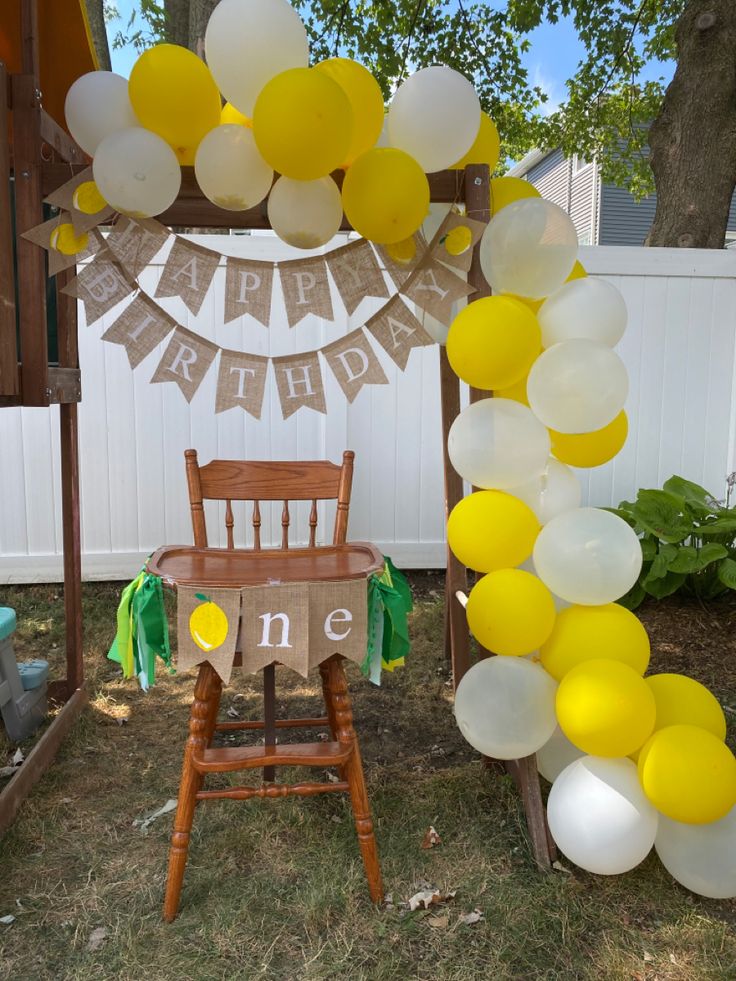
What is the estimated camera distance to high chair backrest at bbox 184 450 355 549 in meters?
2.23

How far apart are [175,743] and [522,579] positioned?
58.6 inches

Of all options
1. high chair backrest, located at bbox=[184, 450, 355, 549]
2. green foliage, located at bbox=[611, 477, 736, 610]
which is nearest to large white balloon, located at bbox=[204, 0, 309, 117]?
high chair backrest, located at bbox=[184, 450, 355, 549]

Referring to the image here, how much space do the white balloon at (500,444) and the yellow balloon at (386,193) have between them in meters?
0.49

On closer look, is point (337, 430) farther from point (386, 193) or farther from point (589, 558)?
point (589, 558)

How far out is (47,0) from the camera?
2.41 metres

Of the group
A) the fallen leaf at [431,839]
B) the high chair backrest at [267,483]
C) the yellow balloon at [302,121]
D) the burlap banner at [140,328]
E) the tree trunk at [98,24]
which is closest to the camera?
the yellow balloon at [302,121]

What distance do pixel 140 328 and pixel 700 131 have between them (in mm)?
4028

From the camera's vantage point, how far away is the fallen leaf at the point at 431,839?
1973 millimetres

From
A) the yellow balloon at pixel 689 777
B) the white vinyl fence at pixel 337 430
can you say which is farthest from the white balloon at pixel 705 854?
the white vinyl fence at pixel 337 430

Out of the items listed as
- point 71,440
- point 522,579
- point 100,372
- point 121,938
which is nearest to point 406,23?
point 100,372

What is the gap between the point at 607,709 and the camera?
161cm

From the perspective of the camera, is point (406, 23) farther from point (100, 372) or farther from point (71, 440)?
point (71, 440)

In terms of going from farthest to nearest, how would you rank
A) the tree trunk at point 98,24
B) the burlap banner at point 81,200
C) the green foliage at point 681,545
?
the tree trunk at point 98,24 → the green foliage at point 681,545 → the burlap banner at point 81,200

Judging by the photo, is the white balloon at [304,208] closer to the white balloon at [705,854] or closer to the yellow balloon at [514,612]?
the yellow balloon at [514,612]
